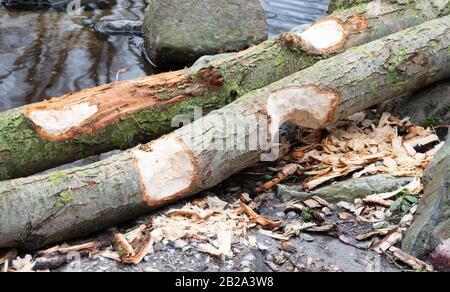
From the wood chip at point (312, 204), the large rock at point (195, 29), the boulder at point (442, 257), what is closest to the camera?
the boulder at point (442, 257)

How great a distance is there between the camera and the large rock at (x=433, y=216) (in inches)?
127

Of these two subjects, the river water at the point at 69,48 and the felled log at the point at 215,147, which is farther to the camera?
the river water at the point at 69,48

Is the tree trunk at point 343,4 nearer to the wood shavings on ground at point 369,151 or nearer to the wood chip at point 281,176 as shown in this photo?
the wood shavings on ground at point 369,151

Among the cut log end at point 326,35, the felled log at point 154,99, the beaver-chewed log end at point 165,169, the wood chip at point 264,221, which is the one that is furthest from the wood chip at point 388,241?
the cut log end at point 326,35

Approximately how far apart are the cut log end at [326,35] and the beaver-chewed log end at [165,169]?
1803mm

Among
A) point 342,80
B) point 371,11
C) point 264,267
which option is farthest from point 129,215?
point 371,11

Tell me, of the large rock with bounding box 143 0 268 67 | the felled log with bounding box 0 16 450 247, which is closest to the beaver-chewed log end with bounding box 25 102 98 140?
the felled log with bounding box 0 16 450 247

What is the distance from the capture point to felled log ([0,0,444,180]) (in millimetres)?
4359

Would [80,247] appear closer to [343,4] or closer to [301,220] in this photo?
[301,220]

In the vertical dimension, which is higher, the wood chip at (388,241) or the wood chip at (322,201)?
the wood chip at (388,241)

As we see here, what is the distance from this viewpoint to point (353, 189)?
4145 millimetres

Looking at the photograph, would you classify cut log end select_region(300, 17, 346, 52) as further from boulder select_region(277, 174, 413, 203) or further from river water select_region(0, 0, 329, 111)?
river water select_region(0, 0, 329, 111)

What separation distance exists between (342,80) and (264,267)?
1.89 metres

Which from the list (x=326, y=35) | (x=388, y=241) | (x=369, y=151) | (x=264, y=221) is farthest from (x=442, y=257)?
(x=326, y=35)
